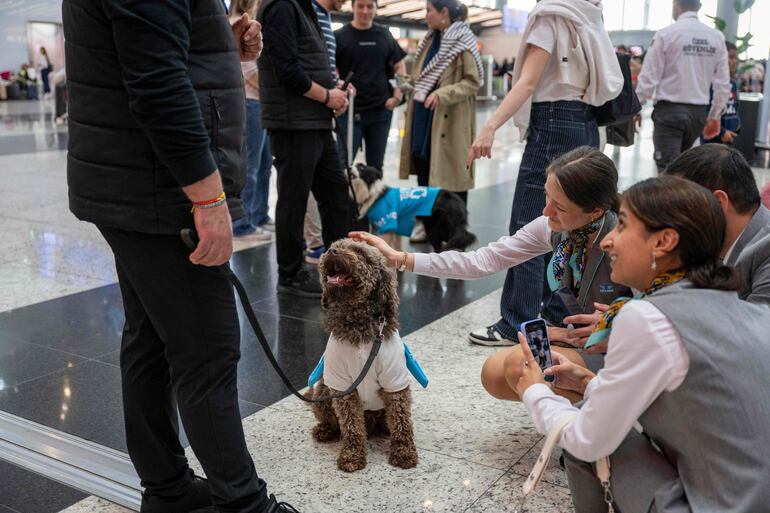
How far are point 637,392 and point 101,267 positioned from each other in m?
4.27

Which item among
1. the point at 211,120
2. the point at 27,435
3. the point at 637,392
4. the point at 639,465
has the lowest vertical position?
the point at 27,435

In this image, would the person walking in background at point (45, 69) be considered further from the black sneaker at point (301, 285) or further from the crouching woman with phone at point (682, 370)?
the crouching woman with phone at point (682, 370)

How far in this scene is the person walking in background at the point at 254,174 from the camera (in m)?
5.64

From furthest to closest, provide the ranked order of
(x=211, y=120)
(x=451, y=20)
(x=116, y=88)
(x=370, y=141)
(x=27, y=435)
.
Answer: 1. (x=370, y=141)
2. (x=451, y=20)
3. (x=27, y=435)
4. (x=211, y=120)
5. (x=116, y=88)

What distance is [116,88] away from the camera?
1.78 m

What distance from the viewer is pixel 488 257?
2732 mm

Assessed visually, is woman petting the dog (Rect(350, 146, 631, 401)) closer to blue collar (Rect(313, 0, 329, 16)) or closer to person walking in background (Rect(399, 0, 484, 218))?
blue collar (Rect(313, 0, 329, 16))

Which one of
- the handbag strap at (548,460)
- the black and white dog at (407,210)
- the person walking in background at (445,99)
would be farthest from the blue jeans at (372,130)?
the handbag strap at (548,460)

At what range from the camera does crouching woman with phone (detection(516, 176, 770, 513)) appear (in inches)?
57.2

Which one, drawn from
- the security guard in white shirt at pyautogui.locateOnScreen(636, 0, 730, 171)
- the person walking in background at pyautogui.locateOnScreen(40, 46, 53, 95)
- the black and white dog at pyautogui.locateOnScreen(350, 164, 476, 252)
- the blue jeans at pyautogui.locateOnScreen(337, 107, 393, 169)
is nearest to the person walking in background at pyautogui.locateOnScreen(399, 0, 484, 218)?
the blue jeans at pyautogui.locateOnScreen(337, 107, 393, 169)

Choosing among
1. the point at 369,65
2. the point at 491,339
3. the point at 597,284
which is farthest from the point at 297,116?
the point at 597,284

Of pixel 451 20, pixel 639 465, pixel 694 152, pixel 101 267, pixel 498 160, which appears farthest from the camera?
pixel 498 160

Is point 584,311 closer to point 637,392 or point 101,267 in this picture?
point 637,392

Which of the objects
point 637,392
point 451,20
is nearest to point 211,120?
point 637,392
